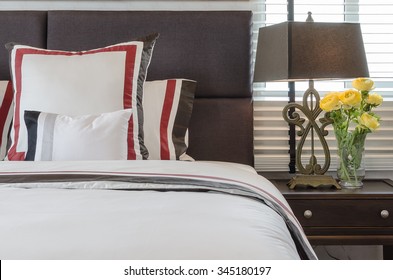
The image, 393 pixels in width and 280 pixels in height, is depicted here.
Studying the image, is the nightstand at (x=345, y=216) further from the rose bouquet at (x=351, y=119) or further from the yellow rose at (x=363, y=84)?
the yellow rose at (x=363, y=84)

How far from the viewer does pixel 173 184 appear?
1.59 m

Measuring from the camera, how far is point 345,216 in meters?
2.29

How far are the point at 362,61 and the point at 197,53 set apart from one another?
72 cm

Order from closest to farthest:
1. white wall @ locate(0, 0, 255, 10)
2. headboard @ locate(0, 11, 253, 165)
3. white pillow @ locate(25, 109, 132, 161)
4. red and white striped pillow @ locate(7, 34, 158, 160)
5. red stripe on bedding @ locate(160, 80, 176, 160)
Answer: white pillow @ locate(25, 109, 132, 161)
red and white striped pillow @ locate(7, 34, 158, 160)
red stripe on bedding @ locate(160, 80, 176, 160)
headboard @ locate(0, 11, 253, 165)
white wall @ locate(0, 0, 255, 10)

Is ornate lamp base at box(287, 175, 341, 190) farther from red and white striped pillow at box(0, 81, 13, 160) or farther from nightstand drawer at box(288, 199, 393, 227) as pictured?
red and white striped pillow at box(0, 81, 13, 160)

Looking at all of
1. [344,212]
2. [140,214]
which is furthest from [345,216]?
[140,214]

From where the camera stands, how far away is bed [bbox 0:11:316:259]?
107 cm

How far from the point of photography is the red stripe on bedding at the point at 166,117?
232 cm

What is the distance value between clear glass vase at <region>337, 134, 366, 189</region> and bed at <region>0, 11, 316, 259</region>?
0.41 meters

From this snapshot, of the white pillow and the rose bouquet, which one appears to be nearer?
the white pillow

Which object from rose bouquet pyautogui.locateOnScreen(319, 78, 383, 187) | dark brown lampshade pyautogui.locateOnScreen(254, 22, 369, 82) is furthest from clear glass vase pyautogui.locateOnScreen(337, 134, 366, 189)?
dark brown lampshade pyautogui.locateOnScreen(254, 22, 369, 82)

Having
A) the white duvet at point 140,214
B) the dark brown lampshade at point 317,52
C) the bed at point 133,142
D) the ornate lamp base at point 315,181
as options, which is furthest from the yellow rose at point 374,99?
the white duvet at point 140,214

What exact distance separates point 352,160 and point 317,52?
1.53 ft

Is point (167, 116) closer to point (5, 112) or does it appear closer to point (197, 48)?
point (197, 48)
